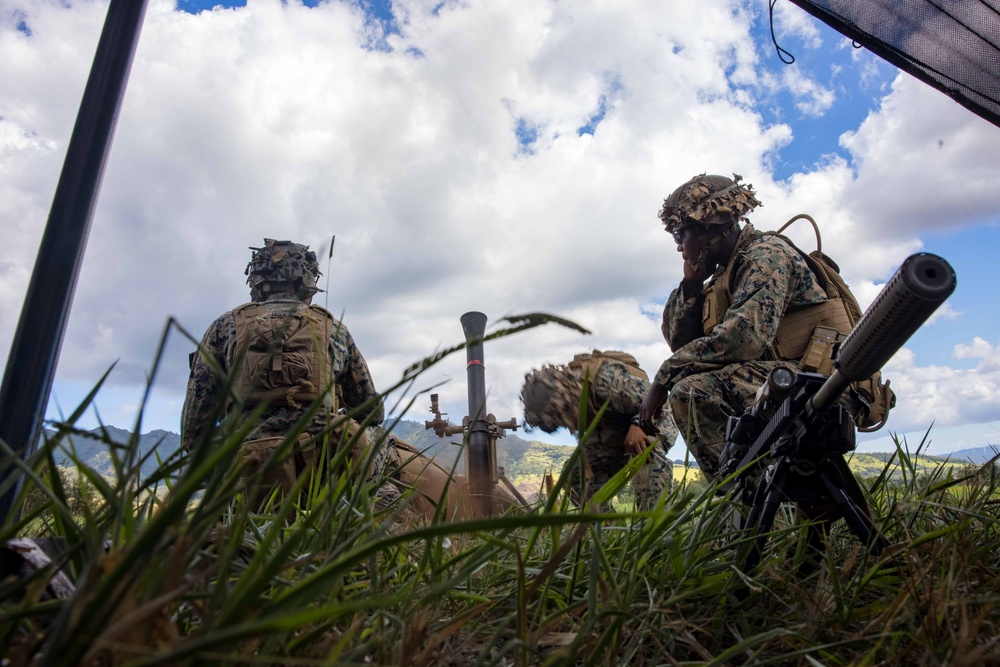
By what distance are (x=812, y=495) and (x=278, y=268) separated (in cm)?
440

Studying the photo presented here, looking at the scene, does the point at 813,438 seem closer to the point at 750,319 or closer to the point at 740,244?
the point at 750,319

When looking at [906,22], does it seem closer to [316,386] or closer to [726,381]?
[726,381]

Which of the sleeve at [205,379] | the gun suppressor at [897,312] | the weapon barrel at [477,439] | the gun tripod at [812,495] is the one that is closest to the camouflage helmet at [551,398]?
the weapon barrel at [477,439]

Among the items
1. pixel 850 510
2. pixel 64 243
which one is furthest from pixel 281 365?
pixel 850 510

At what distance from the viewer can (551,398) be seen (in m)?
4.77

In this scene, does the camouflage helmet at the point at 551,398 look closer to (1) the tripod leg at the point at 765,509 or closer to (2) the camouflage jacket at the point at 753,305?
(2) the camouflage jacket at the point at 753,305

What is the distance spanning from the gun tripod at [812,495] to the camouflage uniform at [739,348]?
149 cm

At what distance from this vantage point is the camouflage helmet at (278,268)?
5109 mm

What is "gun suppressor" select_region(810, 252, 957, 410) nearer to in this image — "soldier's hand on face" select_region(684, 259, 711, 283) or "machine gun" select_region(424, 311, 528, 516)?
"soldier's hand on face" select_region(684, 259, 711, 283)

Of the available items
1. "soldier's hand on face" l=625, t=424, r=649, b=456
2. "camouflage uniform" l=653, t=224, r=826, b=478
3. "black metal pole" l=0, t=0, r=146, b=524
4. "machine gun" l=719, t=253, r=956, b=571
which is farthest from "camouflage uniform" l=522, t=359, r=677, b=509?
"black metal pole" l=0, t=0, r=146, b=524

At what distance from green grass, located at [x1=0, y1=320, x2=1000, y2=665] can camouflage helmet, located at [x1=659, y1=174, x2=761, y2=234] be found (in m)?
2.32

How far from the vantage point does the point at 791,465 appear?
5.20 feet

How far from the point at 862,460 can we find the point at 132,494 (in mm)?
2958

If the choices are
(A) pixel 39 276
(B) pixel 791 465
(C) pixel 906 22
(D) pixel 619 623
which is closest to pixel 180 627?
(D) pixel 619 623
